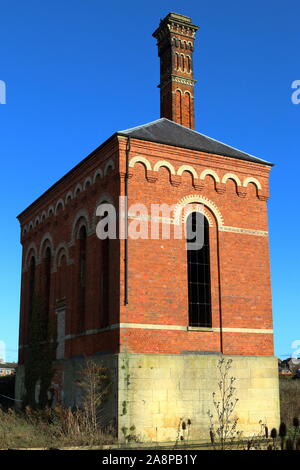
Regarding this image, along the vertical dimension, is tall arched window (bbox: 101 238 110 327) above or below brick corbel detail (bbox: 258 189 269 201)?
below

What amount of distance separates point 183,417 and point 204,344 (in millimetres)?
2638

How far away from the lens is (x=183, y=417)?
17594 mm

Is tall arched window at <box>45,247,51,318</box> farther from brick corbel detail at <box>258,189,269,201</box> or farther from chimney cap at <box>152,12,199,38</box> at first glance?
chimney cap at <box>152,12,199,38</box>

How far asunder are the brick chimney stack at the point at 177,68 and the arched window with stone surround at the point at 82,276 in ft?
26.2

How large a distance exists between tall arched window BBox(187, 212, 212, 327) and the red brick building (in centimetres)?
4

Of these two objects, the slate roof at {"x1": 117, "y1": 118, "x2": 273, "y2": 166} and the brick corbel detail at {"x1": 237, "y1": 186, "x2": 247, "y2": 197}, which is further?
the brick corbel detail at {"x1": 237, "y1": 186, "x2": 247, "y2": 197}

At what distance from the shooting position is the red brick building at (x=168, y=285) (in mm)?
17594

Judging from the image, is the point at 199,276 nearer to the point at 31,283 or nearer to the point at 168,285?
the point at 168,285

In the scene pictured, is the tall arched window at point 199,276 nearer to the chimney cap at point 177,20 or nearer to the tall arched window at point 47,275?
the tall arched window at point 47,275

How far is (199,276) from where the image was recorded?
1966 centimetres

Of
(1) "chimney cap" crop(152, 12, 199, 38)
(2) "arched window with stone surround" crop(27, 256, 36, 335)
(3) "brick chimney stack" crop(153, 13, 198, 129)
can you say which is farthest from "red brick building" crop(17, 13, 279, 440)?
(1) "chimney cap" crop(152, 12, 199, 38)

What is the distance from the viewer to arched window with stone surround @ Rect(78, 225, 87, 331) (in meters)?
21.6
